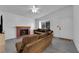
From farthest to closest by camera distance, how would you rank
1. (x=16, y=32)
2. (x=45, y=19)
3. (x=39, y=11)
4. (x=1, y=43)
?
1. (x=16, y=32)
2. (x=39, y=11)
3. (x=45, y=19)
4. (x=1, y=43)

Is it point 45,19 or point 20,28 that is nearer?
point 45,19

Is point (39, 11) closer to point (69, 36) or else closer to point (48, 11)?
point (48, 11)

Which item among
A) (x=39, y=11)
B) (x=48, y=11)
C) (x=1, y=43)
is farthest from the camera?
(x=39, y=11)

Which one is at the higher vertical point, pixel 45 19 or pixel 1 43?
pixel 45 19

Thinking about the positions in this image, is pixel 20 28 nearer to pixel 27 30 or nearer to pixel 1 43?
pixel 27 30
